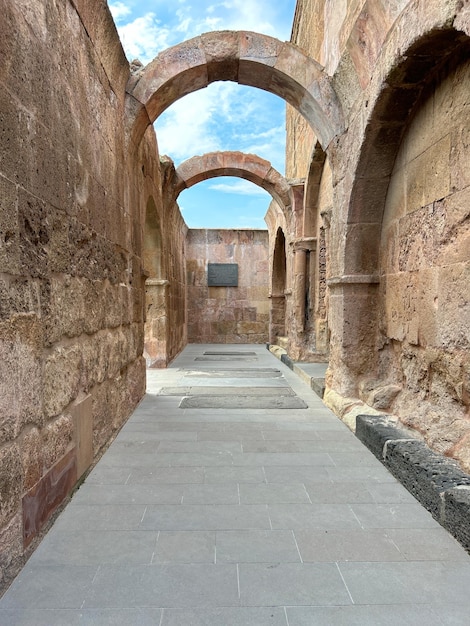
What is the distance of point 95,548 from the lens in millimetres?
1730

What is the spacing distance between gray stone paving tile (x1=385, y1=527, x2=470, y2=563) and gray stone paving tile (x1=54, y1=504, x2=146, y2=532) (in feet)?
4.07

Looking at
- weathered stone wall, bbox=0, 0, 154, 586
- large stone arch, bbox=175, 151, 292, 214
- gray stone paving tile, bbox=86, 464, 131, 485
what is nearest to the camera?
weathered stone wall, bbox=0, 0, 154, 586

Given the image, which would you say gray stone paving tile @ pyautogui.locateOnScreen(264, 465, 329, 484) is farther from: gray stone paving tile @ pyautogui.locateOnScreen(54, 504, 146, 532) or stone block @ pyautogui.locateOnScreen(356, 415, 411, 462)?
gray stone paving tile @ pyautogui.locateOnScreen(54, 504, 146, 532)

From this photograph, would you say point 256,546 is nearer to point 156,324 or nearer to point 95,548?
point 95,548

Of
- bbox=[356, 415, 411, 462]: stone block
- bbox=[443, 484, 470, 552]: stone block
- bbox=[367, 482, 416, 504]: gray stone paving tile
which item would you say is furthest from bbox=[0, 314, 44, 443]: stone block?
bbox=[356, 415, 411, 462]: stone block

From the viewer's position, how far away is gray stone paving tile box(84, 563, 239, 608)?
1420 millimetres

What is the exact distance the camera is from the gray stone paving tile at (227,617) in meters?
1.33

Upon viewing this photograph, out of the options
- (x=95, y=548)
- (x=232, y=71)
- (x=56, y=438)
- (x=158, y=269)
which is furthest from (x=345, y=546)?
(x=158, y=269)

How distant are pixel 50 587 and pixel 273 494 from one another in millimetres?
1176

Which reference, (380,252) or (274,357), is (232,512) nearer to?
(380,252)

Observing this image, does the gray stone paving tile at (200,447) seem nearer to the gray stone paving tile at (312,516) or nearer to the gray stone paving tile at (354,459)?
the gray stone paving tile at (354,459)

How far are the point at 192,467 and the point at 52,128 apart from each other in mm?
2141

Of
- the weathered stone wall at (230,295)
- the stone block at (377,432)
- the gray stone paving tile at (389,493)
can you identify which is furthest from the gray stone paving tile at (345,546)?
the weathered stone wall at (230,295)

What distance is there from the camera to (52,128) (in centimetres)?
197
